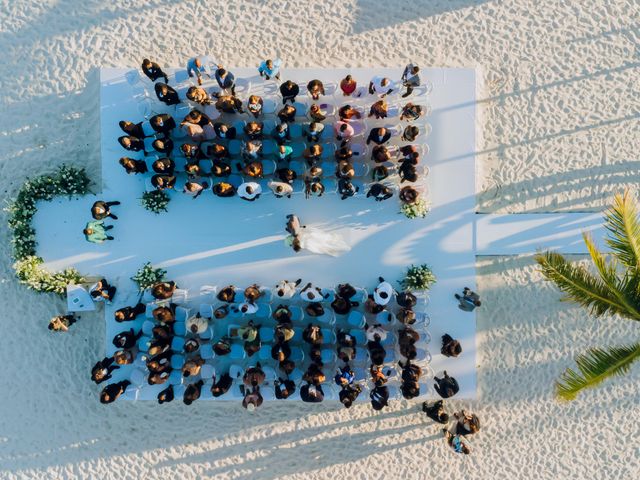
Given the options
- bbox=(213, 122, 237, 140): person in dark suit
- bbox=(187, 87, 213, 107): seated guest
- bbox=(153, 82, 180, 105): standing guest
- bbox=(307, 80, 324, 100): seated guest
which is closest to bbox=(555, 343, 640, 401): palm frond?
bbox=(307, 80, 324, 100): seated guest

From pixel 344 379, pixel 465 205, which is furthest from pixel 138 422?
pixel 465 205

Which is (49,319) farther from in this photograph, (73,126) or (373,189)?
(373,189)

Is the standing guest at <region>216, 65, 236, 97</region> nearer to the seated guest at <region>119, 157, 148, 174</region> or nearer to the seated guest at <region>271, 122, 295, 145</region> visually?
the seated guest at <region>271, 122, 295, 145</region>

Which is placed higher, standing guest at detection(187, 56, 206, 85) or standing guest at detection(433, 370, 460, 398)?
standing guest at detection(187, 56, 206, 85)

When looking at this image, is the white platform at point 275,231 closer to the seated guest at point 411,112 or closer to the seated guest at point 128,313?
the seated guest at point 128,313

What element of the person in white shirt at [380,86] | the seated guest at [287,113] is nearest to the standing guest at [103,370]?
the seated guest at [287,113]

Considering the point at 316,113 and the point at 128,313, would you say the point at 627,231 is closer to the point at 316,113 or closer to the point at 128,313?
the point at 316,113
